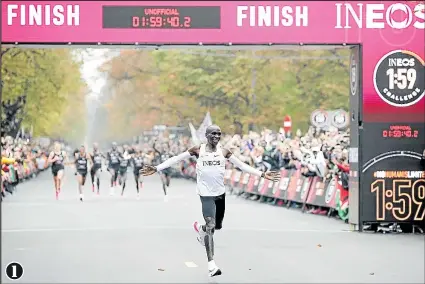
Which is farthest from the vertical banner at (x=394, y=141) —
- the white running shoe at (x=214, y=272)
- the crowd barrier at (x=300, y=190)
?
the white running shoe at (x=214, y=272)

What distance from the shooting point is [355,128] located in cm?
2092

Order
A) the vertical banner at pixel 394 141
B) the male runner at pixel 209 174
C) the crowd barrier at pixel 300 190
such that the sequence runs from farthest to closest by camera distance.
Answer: the crowd barrier at pixel 300 190, the vertical banner at pixel 394 141, the male runner at pixel 209 174

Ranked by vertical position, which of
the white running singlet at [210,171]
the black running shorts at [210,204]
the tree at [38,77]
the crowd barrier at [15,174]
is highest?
the tree at [38,77]

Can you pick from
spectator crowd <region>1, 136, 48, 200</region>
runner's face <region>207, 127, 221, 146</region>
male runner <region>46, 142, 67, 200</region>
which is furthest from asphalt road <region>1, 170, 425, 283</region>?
male runner <region>46, 142, 67, 200</region>

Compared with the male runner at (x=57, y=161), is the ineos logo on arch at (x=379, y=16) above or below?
above

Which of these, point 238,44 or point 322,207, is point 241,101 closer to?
point 322,207

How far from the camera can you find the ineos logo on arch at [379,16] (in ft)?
66.1

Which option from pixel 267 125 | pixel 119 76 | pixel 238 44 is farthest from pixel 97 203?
pixel 119 76

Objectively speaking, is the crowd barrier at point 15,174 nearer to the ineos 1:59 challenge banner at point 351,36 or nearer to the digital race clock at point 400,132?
the ineos 1:59 challenge banner at point 351,36

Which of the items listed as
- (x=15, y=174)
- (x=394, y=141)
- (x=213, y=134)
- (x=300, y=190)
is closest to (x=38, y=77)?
(x=15, y=174)

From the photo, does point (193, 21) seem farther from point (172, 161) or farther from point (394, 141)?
point (172, 161)

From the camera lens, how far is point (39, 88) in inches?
2282

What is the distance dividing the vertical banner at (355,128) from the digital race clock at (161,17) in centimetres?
286

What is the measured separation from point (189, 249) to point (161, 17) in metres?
4.73
